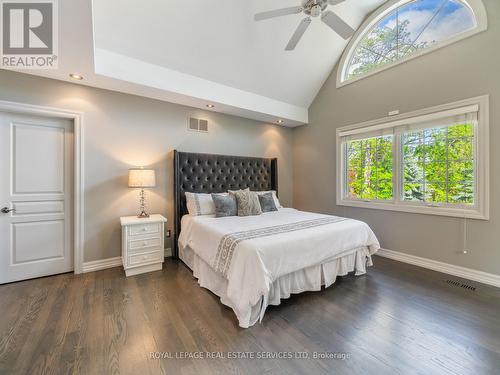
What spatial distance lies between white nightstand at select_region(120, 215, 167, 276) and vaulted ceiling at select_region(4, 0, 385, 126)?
1.86 m

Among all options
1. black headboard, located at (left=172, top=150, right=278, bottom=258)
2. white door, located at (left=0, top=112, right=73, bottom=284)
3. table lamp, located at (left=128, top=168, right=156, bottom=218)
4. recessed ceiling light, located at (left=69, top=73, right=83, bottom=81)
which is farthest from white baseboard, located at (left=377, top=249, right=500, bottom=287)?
recessed ceiling light, located at (left=69, top=73, right=83, bottom=81)

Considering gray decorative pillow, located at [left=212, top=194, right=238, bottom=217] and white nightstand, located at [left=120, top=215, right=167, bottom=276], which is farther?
gray decorative pillow, located at [left=212, top=194, right=238, bottom=217]

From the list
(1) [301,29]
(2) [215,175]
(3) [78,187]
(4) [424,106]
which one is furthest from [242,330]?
(4) [424,106]

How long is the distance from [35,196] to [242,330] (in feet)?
9.83

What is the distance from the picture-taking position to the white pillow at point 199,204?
3283mm

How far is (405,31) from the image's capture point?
3.33 metres

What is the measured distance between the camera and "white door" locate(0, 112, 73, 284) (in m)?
2.59

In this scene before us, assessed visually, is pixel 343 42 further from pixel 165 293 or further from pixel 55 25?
pixel 165 293

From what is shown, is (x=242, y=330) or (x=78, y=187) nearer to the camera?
(x=242, y=330)

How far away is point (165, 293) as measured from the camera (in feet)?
7.92

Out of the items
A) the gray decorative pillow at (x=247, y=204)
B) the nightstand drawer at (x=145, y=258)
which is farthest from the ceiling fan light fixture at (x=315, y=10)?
the nightstand drawer at (x=145, y=258)

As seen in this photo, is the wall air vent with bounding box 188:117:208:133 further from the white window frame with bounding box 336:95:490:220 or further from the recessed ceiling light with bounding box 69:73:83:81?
the white window frame with bounding box 336:95:490:220

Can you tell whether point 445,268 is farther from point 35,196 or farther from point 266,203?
point 35,196

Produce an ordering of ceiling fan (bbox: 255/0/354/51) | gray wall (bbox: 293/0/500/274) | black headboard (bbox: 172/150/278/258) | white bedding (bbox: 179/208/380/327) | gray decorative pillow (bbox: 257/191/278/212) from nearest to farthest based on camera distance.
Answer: white bedding (bbox: 179/208/380/327) < ceiling fan (bbox: 255/0/354/51) < gray wall (bbox: 293/0/500/274) < black headboard (bbox: 172/150/278/258) < gray decorative pillow (bbox: 257/191/278/212)
